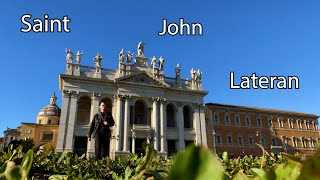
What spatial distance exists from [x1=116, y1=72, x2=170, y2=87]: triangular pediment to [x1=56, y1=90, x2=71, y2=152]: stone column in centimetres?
547

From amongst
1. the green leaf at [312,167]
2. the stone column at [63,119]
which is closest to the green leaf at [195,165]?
the green leaf at [312,167]

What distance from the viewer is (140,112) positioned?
30609 mm

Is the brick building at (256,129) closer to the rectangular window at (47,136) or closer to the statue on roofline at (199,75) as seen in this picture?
the statue on roofline at (199,75)

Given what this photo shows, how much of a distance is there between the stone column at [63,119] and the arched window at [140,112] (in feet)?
24.4

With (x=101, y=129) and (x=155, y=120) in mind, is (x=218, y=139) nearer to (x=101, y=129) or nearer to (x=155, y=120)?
(x=155, y=120)

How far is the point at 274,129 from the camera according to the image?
38.2 metres

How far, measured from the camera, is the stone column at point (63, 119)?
25.0 m

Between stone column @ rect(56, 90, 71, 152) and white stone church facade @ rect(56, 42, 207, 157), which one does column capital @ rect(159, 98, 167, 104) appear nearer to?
white stone church facade @ rect(56, 42, 207, 157)

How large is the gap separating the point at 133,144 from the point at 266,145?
20710 mm

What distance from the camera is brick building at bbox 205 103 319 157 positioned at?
113ft

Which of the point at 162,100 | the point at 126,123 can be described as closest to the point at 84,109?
the point at 126,123

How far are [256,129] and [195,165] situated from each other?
129 ft

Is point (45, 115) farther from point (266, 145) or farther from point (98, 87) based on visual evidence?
point (266, 145)

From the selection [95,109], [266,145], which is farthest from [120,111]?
[266,145]
